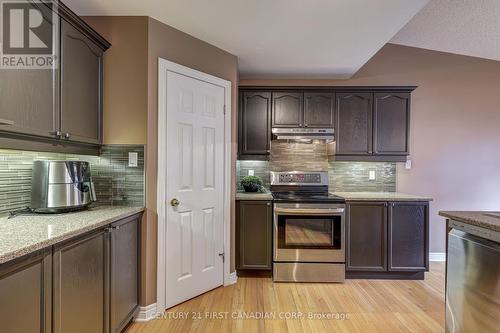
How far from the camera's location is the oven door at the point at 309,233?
278cm

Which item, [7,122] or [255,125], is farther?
[255,125]

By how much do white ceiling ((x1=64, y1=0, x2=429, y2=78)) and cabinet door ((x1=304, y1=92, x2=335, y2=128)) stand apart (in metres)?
0.48

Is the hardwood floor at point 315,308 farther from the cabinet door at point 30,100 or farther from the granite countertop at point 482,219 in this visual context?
the cabinet door at point 30,100

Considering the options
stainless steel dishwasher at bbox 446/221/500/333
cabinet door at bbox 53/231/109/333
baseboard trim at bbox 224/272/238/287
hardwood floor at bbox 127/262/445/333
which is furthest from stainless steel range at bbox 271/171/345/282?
cabinet door at bbox 53/231/109/333

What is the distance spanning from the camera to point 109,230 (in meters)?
1.62

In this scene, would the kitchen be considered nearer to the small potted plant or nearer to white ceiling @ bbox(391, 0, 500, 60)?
white ceiling @ bbox(391, 0, 500, 60)

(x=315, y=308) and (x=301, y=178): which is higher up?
(x=301, y=178)

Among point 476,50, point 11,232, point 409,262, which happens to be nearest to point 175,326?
point 11,232

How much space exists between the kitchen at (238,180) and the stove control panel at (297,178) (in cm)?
2

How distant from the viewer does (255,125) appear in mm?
3229

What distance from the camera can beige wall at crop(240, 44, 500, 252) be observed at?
335cm

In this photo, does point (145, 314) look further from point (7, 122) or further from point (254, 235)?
point (7, 122)

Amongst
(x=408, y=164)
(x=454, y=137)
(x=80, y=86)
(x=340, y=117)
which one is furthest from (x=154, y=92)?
(x=454, y=137)

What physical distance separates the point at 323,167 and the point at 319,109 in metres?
0.78
